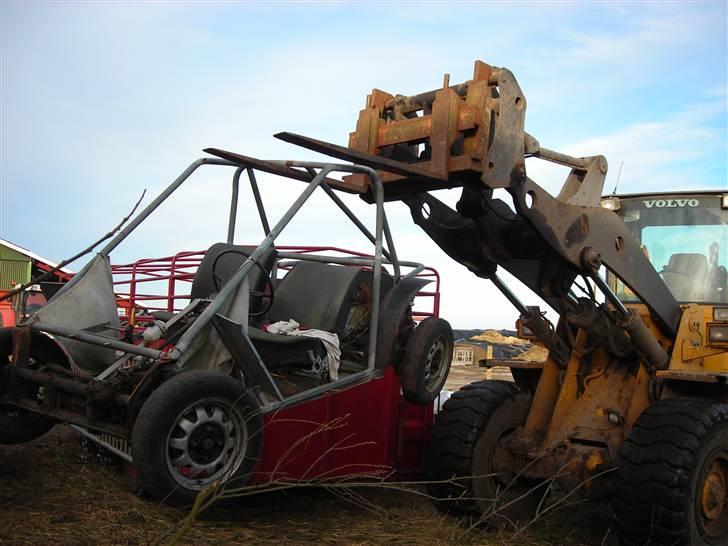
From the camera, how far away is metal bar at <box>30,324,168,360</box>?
431 centimetres

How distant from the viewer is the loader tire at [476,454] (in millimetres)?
5949

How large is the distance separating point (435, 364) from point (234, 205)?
1903mm

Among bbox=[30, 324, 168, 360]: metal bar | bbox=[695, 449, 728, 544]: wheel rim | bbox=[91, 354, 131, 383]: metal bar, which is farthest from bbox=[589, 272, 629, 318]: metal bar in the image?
bbox=[91, 354, 131, 383]: metal bar

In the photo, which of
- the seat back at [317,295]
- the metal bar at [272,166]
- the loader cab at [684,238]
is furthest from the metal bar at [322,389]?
the loader cab at [684,238]

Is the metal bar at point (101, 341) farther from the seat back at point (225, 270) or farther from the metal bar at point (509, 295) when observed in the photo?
the metal bar at point (509, 295)

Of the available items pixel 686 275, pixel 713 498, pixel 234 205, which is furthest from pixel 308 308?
pixel 713 498

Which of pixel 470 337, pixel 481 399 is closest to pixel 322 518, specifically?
pixel 481 399

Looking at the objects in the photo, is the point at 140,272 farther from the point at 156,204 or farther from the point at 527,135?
the point at 527,135

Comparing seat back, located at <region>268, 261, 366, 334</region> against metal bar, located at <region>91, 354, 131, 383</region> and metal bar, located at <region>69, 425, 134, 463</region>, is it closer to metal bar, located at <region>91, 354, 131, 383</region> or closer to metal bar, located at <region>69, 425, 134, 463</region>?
metal bar, located at <region>91, 354, 131, 383</region>

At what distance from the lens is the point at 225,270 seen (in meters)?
6.18

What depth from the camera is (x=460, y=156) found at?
5.04 metres

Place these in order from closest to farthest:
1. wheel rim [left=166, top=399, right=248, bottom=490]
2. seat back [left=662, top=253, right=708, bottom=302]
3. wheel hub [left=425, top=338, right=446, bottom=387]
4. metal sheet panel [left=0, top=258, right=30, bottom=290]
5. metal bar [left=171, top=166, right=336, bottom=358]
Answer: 1. wheel rim [left=166, top=399, right=248, bottom=490]
2. metal bar [left=171, top=166, right=336, bottom=358]
3. wheel hub [left=425, top=338, right=446, bottom=387]
4. seat back [left=662, top=253, right=708, bottom=302]
5. metal sheet panel [left=0, top=258, right=30, bottom=290]

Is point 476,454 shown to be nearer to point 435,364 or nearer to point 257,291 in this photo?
point 435,364

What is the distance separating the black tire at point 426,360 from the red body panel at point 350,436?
404mm
